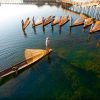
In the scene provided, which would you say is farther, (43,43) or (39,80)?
(43,43)

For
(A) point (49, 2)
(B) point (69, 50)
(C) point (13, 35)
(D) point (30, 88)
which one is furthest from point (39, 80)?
(A) point (49, 2)

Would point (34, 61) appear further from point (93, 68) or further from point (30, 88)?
point (93, 68)

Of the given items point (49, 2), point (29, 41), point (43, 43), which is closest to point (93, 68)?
point (43, 43)

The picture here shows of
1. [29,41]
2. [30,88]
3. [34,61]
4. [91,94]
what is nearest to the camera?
[91,94]

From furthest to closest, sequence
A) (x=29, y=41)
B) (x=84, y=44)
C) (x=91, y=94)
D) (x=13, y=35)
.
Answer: (x=13, y=35) → (x=29, y=41) → (x=84, y=44) → (x=91, y=94)

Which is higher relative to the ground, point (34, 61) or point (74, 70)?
point (34, 61)

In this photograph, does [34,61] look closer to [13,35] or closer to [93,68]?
[93,68]
